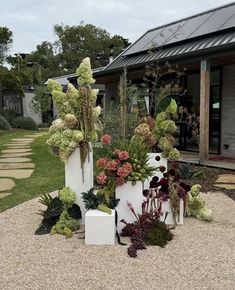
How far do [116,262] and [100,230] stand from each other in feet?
1.75

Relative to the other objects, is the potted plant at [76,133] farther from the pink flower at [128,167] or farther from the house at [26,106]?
the house at [26,106]

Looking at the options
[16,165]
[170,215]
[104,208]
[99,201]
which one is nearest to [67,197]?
[99,201]

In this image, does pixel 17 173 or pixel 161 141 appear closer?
pixel 161 141

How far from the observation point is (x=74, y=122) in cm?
442

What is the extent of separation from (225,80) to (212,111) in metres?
1.16

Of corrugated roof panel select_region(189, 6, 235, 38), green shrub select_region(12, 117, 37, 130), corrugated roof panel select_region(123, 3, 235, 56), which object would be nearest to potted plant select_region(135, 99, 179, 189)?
corrugated roof panel select_region(123, 3, 235, 56)

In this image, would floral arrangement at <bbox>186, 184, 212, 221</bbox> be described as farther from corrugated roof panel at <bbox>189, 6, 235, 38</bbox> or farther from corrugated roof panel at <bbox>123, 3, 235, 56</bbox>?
corrugated roof panel at <bbox>189, 6, 235, 38</bbox>

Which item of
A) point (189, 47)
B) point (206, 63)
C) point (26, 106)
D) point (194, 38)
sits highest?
point (194, 38)

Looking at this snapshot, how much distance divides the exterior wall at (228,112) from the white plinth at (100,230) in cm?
683

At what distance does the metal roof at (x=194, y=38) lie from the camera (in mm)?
8484

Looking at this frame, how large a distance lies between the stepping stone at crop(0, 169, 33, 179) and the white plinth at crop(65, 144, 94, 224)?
338cm

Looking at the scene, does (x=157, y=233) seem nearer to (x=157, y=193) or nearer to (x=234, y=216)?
(x=157, y=193)

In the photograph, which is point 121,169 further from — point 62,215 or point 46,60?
point 46,60

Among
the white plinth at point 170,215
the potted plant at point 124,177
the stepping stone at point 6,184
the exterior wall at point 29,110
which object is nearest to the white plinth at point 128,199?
the potted plant at point 124,177
